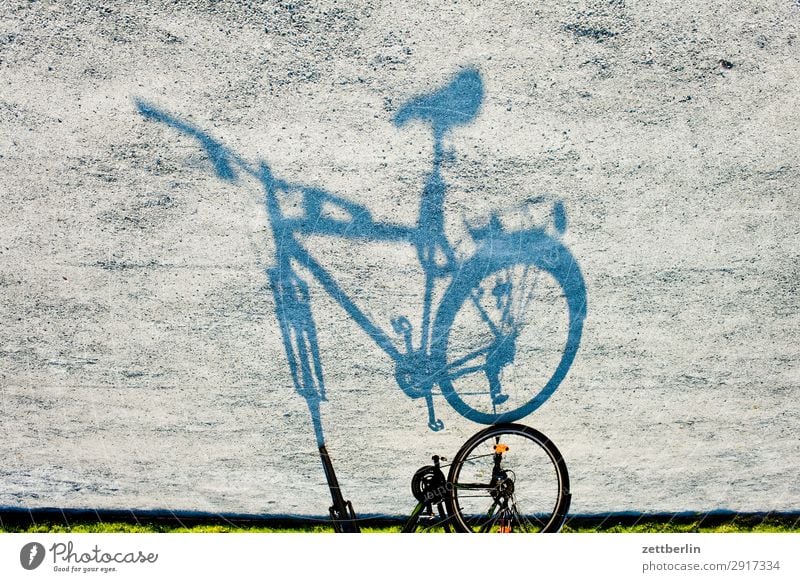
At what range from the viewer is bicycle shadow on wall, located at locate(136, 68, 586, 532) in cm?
412

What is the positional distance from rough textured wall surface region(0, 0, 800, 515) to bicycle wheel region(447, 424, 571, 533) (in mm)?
237

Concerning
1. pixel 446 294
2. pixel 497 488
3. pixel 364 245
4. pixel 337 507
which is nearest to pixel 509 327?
pixel 446 294

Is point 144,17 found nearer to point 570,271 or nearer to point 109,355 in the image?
point 109,355

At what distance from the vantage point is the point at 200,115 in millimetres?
4082

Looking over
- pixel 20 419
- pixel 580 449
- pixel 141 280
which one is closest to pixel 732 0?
pixel 580 449

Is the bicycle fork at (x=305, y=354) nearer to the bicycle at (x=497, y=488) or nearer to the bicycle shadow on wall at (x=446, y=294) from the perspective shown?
the bicycle shadow on wall at (x=446, y=294)

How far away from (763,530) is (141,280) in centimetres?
587

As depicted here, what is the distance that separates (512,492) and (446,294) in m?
1.70
